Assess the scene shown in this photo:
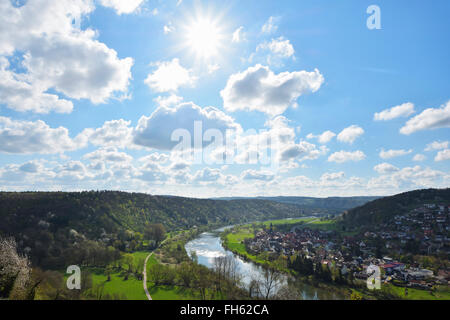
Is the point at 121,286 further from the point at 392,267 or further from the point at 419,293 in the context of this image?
the point at 392,267

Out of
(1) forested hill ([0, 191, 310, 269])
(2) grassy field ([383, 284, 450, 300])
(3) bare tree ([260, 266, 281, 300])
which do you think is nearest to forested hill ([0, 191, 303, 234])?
(1) forested hill ([0, 191, 310, 269])

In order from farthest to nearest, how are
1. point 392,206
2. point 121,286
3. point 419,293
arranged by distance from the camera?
point 392,206, point 121,286, point 419,293

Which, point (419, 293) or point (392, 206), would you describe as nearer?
point (419, 293)

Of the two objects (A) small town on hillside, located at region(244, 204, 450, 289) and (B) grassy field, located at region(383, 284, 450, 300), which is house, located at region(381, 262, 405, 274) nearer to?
(A) small town on hillside, located at region(244, 204, 450, 289)

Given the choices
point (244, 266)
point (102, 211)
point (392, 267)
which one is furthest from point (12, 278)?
point (102, 211)

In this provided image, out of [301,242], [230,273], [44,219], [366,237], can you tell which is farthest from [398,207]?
[44,219]
